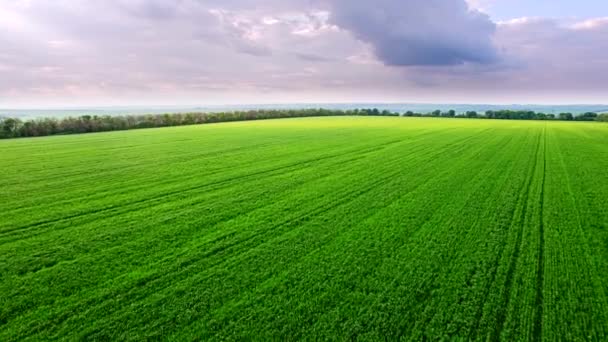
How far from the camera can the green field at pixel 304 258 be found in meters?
4.68

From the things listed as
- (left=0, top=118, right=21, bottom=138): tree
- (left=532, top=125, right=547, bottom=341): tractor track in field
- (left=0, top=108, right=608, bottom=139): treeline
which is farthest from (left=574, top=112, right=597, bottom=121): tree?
(left=0, top=118, right=21, bottom=138): tree

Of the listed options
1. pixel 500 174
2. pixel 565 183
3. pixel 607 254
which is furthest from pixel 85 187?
pixel 565 183

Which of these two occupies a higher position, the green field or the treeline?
the treeline

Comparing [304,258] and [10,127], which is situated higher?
[10,127]

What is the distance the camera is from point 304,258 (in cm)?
660

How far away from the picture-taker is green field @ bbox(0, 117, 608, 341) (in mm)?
4680

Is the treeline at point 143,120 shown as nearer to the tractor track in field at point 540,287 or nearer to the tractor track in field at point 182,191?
the tractor track in field at point 182,191

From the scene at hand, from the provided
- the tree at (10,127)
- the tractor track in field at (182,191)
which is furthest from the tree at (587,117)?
the tree at (10,127)

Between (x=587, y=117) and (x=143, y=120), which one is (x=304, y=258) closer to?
(x=143, y=120)

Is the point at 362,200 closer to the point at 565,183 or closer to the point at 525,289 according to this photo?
the point at 525,289

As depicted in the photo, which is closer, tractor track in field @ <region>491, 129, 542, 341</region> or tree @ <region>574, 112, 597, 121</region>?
tractor track in field @ <region>491, 129, 542, 341</region>

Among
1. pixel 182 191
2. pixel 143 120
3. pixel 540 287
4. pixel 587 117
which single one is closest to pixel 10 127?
pixel 143 120

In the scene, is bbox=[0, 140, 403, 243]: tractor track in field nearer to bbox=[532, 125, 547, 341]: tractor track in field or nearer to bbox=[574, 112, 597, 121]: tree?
bbox=[532, 125, 547, 341]: tractor track in field

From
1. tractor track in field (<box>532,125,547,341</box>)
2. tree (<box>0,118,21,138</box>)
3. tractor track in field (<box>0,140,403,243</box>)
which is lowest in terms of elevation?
tractor track in field (<box>532,125,547,341</box>)
